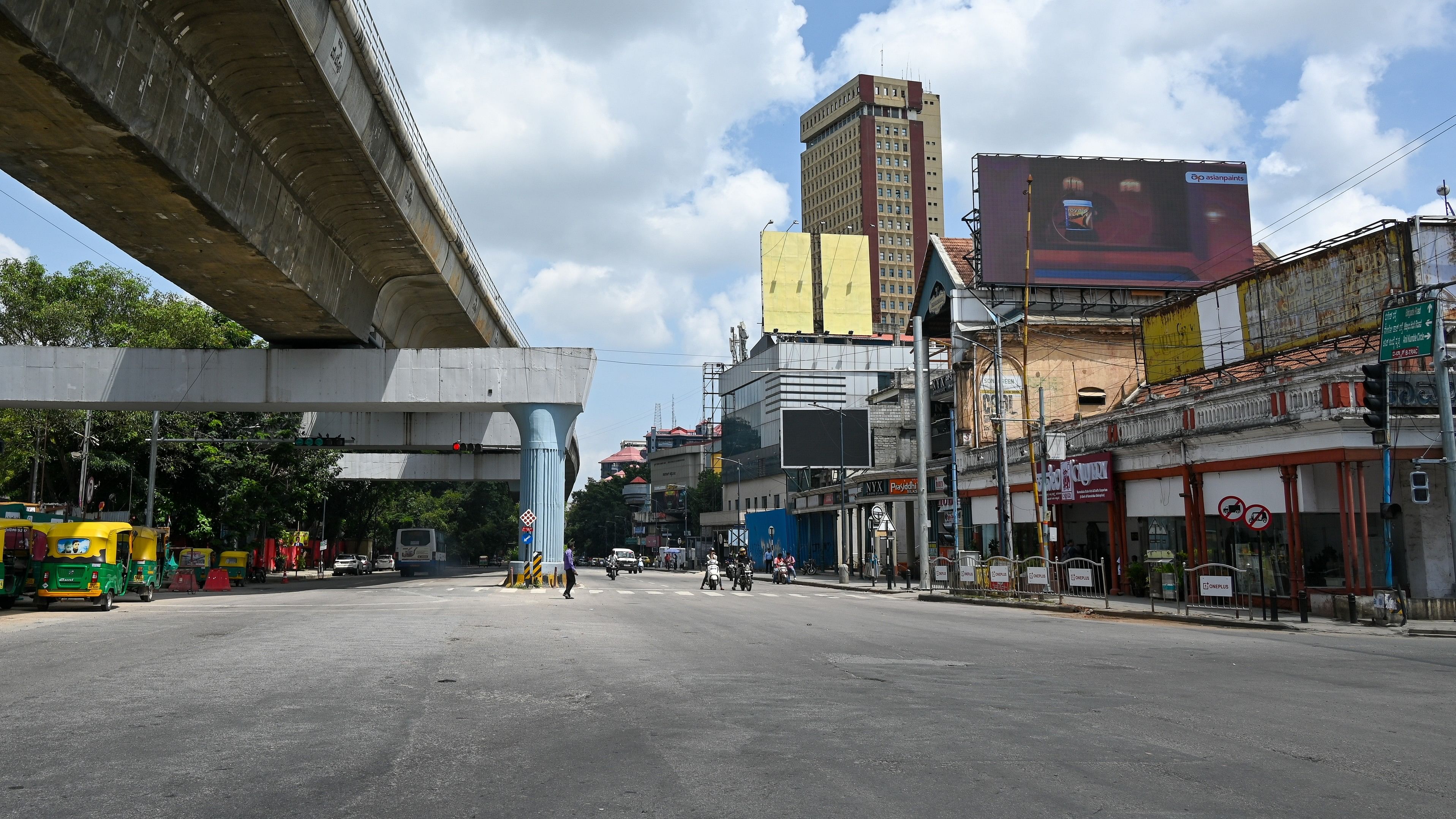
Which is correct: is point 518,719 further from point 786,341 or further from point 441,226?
point 786,341

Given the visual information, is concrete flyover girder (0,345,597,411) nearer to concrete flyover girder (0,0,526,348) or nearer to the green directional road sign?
concrete flyover girder (0,0,526,348)

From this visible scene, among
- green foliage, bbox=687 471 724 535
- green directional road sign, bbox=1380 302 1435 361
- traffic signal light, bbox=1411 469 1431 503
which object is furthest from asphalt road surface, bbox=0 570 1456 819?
green foliage, bbox=687 471 724 535

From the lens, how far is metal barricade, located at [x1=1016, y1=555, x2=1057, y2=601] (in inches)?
1208

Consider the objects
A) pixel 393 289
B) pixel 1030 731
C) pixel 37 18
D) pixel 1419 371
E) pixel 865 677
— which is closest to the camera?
pixel 1030 731

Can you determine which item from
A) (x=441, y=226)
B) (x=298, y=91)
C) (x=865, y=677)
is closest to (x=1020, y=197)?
(x=441, y=226)

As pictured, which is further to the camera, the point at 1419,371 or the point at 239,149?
the point at 1419,371

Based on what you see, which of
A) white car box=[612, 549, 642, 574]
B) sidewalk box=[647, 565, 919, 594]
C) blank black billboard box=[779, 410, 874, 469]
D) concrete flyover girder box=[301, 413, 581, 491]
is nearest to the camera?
sidewalk box=[647, 565, 919, 594]

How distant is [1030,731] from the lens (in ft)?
28.3

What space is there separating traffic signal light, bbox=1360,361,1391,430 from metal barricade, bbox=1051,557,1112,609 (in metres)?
9.44

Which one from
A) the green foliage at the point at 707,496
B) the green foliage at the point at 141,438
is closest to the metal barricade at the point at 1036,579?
the green foliage at the point at 141,438

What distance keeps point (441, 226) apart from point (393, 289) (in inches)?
201

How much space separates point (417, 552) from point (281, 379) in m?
32.8

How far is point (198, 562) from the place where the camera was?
39812mm

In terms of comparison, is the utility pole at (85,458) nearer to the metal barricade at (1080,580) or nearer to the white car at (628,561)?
the white car at (628,561)
